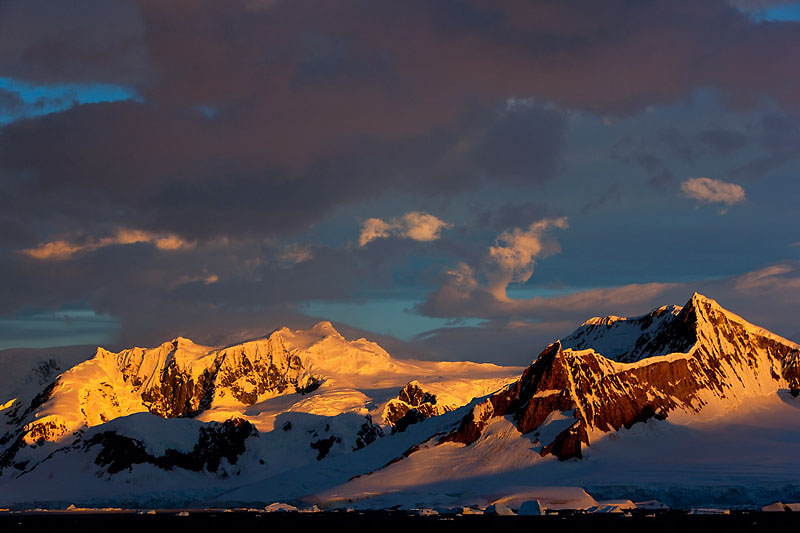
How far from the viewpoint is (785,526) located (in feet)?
615

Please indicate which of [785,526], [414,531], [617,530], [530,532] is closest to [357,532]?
[414,531]

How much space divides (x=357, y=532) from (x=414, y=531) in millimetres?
11438

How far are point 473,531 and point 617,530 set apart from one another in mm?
28060

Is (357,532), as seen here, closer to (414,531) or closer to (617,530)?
(414,531)

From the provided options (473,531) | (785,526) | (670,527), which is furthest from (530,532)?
(785,526)

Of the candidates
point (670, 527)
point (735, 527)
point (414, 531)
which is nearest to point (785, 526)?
point (735, 527)

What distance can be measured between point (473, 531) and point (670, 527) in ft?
129

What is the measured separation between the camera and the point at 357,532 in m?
195

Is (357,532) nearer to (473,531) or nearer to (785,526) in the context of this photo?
(473,531)

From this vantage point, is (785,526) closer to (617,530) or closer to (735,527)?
(735,527)

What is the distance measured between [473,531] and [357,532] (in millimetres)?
23006

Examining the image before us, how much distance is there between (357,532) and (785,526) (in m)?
82.4

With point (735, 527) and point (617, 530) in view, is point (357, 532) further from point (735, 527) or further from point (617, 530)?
point (735, 527)

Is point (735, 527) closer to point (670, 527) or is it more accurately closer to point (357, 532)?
point (670, 527)
